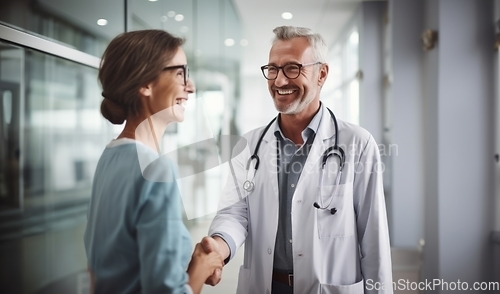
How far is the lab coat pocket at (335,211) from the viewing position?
4.28ft

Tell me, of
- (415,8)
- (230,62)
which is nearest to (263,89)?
(230,62)

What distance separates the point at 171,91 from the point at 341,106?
1209 mm

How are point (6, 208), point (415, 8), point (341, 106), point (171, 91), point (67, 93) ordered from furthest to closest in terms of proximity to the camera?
1. point (415, 8)
2. point (341, 106)
3. point (67, 93)
4. point (6, 208)
5. point (171, 91)

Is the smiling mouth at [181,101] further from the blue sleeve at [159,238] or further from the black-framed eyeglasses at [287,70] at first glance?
the black-framed eyeglasses at [287,70]

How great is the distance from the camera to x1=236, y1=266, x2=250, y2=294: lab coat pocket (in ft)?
4.67

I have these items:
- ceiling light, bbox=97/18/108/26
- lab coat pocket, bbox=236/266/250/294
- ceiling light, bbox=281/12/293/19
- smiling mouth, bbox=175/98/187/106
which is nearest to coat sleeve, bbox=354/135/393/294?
lab coat pocket, bbox=236/266/250/294

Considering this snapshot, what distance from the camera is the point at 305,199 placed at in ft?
4.33

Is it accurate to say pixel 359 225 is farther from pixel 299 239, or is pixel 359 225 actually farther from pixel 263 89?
pixel 263 89

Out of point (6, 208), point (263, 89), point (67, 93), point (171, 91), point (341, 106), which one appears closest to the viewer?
point (171, 91)

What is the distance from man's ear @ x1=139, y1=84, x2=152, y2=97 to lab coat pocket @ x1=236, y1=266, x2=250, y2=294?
0.77 meters

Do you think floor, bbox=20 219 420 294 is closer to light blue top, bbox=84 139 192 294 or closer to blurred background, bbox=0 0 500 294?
blurred background, bbox=0 0 500 294

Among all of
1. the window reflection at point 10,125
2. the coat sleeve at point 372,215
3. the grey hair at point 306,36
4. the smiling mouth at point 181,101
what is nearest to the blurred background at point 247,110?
the window reflection at point 10,125

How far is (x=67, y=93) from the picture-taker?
1246mm

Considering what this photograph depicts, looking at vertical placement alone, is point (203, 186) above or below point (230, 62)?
below
